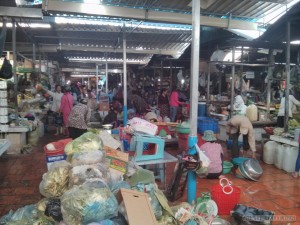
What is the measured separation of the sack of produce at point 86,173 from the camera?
302 cm

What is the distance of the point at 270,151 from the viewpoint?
7289mm

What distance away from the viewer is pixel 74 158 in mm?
3404

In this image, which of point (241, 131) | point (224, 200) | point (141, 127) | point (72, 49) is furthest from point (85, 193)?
point (72, 49)

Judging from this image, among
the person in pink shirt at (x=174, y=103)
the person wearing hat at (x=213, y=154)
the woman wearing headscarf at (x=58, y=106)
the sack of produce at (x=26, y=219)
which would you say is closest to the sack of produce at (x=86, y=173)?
the sack of produce at (x=26, y=219)

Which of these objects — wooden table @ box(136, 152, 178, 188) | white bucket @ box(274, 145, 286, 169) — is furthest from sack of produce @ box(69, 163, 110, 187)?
white bucket @ box(274, 145, 286, 169)

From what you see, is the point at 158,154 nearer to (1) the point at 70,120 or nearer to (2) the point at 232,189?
(2) the point at 232,189

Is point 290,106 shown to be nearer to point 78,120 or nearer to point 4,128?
point 78,120

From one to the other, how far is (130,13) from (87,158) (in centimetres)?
429

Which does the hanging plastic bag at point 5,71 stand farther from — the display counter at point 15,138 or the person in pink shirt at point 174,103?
the person in pink shirt at point 174,103

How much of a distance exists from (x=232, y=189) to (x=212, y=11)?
4661mm

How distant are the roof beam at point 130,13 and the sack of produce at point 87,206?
15.3 feet

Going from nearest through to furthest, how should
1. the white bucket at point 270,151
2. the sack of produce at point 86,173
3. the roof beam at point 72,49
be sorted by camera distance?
the sack of produce at point 86,173, the white bucket at point 270,151, the roof beam at point 72,49

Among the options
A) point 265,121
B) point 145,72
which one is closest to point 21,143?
point 265,121

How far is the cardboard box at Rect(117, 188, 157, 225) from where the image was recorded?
2.62m
